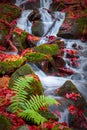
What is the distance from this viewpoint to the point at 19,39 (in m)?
11.7

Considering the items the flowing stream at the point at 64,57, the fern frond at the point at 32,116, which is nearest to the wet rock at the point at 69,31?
the flowing stream at the point at 64,57

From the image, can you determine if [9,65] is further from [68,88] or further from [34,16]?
[34,16]

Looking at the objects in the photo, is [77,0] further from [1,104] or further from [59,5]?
[1,104]

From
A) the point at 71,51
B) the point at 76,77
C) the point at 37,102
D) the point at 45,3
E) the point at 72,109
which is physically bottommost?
the point at 76,77

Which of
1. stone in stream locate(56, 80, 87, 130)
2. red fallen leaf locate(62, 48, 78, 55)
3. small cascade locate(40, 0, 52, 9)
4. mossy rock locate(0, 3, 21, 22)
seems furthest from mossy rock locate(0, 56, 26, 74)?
small cascade locate(40, 0, 52, 9)

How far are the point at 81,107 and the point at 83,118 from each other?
16.1 inches

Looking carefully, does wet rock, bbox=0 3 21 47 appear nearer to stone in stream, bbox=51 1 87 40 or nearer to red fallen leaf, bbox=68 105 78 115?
stone in stream, bbox=51 1 87 40

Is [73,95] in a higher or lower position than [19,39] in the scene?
lower

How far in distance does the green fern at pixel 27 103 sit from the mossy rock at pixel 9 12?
944 centimetres

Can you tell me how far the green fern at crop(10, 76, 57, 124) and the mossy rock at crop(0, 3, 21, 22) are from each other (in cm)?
944

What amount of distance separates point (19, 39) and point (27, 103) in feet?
22.0

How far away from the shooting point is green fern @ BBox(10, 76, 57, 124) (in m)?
4.82

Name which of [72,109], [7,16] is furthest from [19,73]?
[7,16]

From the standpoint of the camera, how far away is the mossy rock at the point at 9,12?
14.5 meters
